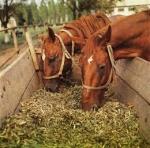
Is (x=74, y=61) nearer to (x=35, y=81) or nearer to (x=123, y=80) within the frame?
(x=35, y=81)

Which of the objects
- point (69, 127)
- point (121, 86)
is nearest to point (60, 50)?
Answer: point (121, 86)

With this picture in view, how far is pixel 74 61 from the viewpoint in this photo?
753cm

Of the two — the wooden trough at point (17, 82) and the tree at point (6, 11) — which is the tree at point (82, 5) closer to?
the tree at point (6, 11)

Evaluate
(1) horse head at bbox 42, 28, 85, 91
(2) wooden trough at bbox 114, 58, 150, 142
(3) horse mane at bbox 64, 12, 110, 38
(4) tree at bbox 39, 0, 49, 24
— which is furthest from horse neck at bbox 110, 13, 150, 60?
(4) tree at bbox 39, 0, 49, 24

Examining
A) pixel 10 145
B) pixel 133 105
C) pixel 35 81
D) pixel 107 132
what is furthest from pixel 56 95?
pixel 10 145

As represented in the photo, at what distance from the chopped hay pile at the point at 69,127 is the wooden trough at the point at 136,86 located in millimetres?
117

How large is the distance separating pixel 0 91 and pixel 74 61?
3.01m

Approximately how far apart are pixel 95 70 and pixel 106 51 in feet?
1.07

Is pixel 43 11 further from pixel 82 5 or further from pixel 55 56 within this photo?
pixel 55 56

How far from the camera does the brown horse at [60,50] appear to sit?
7055 mm

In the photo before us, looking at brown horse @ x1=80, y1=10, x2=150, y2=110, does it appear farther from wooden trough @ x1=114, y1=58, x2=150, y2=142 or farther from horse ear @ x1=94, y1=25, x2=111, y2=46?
wooden trough @ x1=114, y1=58, x2=150, y2=142

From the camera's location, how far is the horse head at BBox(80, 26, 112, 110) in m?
5.39

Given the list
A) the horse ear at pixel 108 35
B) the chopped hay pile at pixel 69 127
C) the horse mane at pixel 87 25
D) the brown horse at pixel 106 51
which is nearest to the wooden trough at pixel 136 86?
the chopped hay pile at pixel 69 127

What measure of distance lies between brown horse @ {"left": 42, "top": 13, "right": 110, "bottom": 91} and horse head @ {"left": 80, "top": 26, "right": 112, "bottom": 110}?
4.18ft
